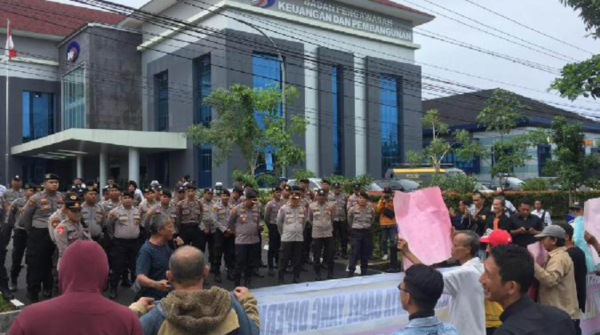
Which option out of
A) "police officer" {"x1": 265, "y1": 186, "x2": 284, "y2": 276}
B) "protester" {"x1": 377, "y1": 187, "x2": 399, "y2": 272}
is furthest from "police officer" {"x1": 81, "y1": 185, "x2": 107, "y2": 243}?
"protester" {"x1": 377, "y1": 187, "x2": 399, "y2": 272}

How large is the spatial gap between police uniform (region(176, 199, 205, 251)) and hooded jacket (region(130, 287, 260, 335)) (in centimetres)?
739

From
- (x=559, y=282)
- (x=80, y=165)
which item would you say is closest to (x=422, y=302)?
(x=559, y=282)

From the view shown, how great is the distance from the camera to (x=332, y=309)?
4852mm

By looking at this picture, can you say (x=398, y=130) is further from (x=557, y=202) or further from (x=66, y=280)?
(x=66, y=280)

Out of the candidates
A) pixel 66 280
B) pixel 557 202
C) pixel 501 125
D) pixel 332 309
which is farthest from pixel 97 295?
pixel 501 125

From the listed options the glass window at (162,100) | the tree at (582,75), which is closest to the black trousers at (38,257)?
the tree at (582,75)

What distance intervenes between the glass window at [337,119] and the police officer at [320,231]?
26.7 metres

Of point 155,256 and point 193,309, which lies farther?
point 155,256

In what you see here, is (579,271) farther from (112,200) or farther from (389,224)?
(112,200)

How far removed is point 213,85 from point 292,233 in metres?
23.4

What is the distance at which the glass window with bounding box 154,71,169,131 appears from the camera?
124 ft

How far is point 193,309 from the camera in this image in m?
2.61

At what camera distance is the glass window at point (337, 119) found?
Answer: 123 feet

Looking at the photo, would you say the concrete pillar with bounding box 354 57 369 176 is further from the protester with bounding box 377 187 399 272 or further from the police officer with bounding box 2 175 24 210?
the police officer with bounding box 2 175 24 210
